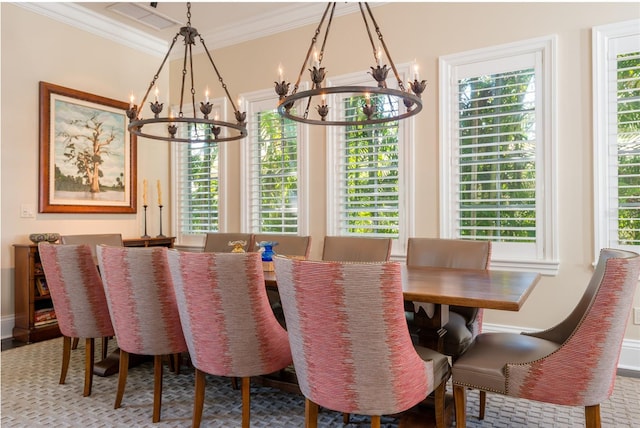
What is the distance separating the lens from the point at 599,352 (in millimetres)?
1619

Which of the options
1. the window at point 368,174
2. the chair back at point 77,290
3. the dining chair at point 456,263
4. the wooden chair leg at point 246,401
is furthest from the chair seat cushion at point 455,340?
the chair back at point 77,290

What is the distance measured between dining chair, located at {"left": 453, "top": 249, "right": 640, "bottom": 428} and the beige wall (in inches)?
65.6

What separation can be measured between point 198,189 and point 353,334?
428cm

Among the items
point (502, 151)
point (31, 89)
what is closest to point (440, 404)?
point (502, 151)

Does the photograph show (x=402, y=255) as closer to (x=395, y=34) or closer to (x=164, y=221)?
(x=395, y=34)

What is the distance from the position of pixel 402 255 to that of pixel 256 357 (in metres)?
2.23

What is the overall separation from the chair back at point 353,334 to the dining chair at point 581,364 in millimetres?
298

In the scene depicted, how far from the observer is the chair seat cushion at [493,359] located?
1.75 m

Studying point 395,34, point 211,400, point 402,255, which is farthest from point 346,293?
point 395,34

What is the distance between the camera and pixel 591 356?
5.32 ft

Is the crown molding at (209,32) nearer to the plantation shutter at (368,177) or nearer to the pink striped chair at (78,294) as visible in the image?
the plantation shutter at (368,177)

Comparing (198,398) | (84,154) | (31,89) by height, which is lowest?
(198,398)

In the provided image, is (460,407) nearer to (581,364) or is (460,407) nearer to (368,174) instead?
(581,364)

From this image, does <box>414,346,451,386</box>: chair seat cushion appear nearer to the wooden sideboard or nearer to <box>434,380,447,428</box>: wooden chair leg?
<box>434,380,447,428</box>: wooden chair leg
